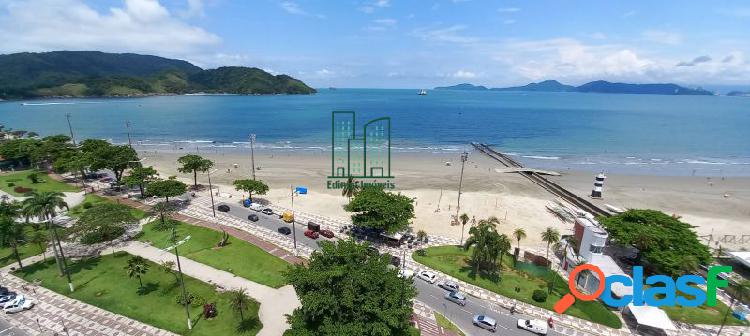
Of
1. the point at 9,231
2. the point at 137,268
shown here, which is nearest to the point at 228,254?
the point at 137,268

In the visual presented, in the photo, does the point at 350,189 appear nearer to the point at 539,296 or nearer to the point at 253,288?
the point at 253,288

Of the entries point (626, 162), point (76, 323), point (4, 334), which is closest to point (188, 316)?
point (76, 323)

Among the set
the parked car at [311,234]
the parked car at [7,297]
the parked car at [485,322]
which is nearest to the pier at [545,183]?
the parked car at [485,322]

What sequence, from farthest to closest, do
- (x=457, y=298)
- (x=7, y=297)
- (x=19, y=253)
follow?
(x=19, y=253) < (x=457, y=298) < (x=7, y=297)

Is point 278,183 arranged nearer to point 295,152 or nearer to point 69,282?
point 295,152

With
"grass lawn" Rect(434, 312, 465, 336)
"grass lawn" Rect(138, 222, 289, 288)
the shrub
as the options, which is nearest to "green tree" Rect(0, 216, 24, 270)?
"grass lawn" Rect(138, 222, 289, 288)

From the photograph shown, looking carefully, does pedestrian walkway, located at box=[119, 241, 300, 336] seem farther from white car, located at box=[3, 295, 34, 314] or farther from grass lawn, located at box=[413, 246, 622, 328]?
grass lawn, located at box=[413, 246, 622, 328]
